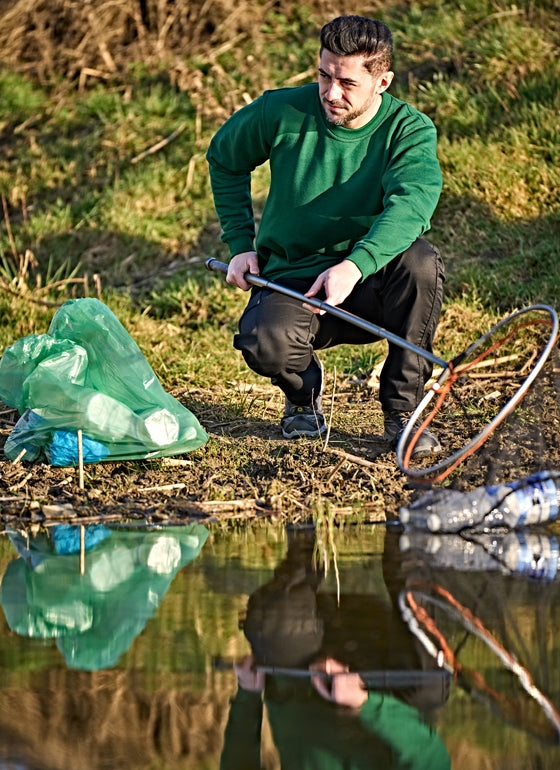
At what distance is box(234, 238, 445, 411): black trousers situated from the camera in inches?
151

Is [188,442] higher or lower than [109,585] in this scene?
lower

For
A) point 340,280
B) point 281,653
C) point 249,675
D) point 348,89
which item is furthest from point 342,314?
point 249,675

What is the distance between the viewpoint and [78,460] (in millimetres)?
3506

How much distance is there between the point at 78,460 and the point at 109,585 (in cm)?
102

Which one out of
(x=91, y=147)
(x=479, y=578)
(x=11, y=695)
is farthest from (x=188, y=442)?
(x=91, y=147)

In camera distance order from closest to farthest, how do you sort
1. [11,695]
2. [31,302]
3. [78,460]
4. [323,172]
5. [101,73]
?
[11,695] < [78,460] < [323,172] < [31,302] < [101,73]

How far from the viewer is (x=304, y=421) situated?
414cm

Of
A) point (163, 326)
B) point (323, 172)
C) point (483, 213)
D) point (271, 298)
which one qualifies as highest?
point (323, 172)

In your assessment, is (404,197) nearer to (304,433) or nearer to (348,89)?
(348,89)

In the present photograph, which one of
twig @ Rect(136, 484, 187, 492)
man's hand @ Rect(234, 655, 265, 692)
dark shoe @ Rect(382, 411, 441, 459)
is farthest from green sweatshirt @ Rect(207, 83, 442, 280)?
man's hand @ Rect(234, 655, 265, 692)

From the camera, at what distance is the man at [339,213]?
3.71 metres

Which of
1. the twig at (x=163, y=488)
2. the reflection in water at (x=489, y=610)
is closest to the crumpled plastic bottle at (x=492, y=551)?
the reflection in water at (x=489, y=610)

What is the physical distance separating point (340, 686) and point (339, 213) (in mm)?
2395

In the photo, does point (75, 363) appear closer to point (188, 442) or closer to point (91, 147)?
point (188, 442)
